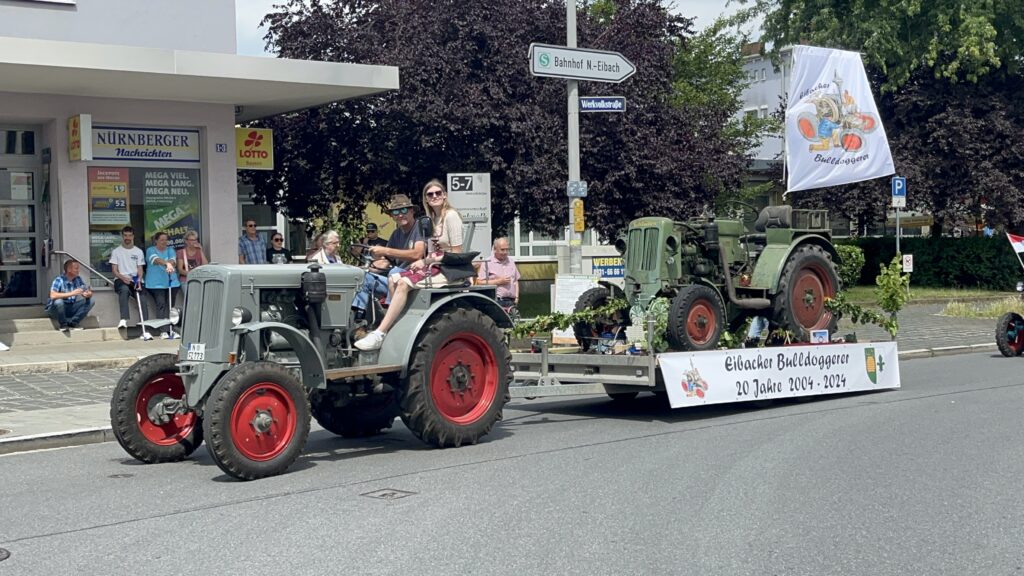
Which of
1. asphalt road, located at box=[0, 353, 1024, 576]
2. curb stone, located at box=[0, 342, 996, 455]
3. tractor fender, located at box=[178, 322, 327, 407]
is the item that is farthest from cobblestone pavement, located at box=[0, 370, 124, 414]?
tractor fender, located at box=[178, 322, 327, 407]

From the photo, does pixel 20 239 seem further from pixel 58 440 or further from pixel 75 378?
pixel 58 440

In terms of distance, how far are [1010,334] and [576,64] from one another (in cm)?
762

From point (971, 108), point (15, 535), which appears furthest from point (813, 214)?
point (971, 108)

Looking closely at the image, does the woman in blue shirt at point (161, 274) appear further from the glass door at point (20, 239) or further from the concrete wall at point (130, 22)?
the concrete wall at point (130, 22)

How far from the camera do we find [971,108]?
110 feet

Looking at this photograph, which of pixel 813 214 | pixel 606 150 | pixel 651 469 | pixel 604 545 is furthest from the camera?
pixel 606 150

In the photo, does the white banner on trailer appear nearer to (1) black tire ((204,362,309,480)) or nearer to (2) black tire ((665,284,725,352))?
(2) black tire ((665,284,725,352))

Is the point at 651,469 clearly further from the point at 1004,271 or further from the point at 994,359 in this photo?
the point at 1004,271

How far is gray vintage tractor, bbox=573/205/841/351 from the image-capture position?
473 inches

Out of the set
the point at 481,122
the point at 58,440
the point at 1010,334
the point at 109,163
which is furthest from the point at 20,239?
the point at 1010,334

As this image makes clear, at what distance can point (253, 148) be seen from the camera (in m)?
21.1

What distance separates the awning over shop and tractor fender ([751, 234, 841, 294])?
27.9 ft

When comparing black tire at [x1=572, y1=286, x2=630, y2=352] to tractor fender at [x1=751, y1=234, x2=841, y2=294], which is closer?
black tire at [x1=572, y1=286, x2=630, y2=352]

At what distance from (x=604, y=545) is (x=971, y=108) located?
30.1 metres
